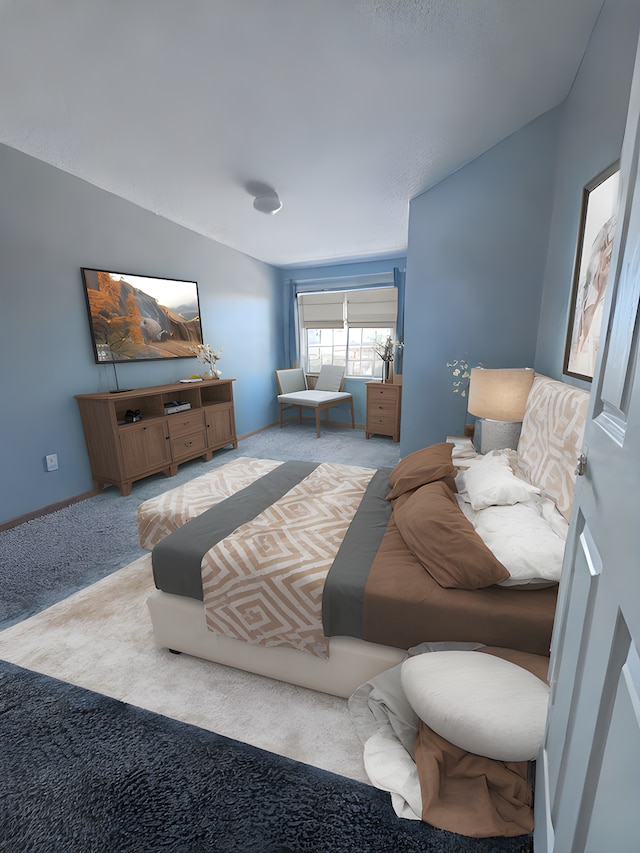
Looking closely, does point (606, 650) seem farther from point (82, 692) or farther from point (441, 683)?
point (82, 692)

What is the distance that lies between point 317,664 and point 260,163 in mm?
3236

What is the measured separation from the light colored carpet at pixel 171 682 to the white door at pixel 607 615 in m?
0.68

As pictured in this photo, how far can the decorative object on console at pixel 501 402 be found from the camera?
7.46ft

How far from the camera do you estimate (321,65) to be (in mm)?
1856

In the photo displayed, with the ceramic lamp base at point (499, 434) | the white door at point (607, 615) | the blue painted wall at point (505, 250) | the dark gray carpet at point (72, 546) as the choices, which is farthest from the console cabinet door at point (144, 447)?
the white door at point (607, 615)

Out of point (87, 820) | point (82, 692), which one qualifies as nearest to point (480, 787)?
point (87, 820)

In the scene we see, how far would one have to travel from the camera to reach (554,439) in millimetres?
1607

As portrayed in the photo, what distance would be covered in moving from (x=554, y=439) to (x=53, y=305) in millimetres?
3604

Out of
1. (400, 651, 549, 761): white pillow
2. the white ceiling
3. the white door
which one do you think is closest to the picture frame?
the white ceiling

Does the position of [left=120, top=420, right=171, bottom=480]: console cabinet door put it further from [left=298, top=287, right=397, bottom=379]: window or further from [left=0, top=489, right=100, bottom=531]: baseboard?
[left=298, top=287, right=397, bottom=379]: window

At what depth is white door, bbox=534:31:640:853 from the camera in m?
0.44

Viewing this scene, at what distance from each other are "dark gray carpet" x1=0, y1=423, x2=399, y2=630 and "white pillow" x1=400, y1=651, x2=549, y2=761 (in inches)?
77.1

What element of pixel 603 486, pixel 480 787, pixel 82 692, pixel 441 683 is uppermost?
pixel 603 486

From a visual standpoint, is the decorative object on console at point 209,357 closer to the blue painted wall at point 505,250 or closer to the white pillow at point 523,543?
the blue painted wall at point 505,250
